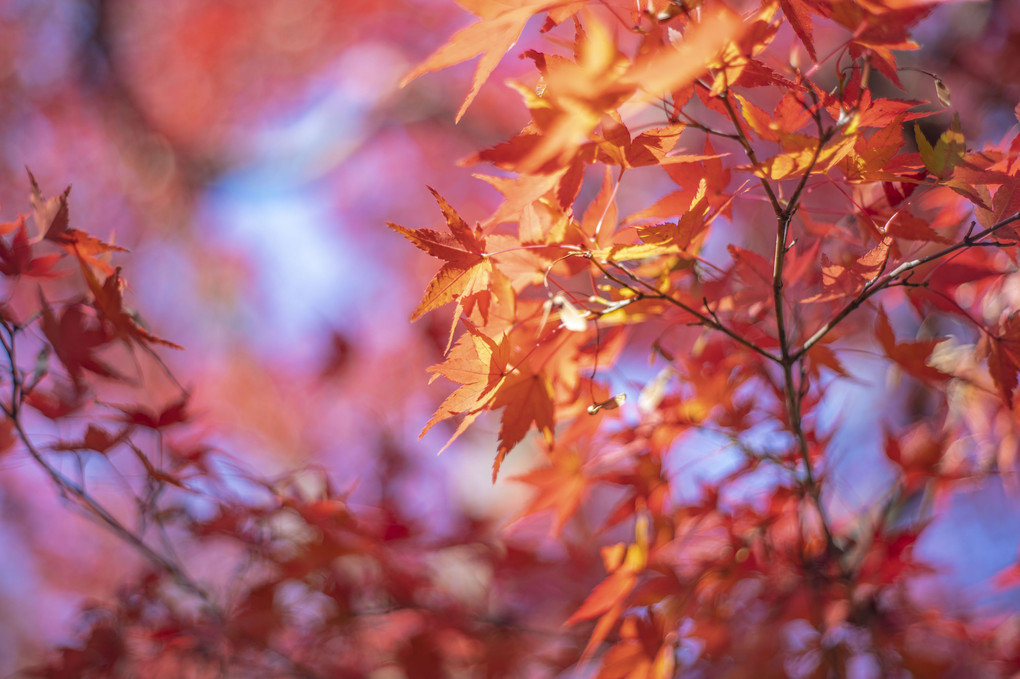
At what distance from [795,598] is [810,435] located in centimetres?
27

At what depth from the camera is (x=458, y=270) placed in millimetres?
502

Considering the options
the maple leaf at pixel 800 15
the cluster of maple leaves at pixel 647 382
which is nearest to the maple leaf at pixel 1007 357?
the cluster of maple leaves at pixel 647 382

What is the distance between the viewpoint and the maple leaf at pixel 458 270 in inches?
18.5

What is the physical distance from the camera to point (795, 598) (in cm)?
89

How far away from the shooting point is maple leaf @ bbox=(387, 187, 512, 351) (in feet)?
1.54

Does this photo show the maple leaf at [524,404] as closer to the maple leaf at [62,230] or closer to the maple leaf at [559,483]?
the maple leaf at [559,483]

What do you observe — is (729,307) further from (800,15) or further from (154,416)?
(154,416)

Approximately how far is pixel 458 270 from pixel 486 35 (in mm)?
186

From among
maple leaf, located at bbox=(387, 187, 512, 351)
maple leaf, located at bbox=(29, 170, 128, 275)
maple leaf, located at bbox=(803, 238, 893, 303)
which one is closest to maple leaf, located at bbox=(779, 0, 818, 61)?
maple leaf, located at bbox=(803, 238, 893, 303)

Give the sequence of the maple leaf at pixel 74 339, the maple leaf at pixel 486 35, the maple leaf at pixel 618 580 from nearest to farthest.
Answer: the maple leaf at pixel 486 35 < the maple leaf at pixel 74 339 < the maple leaf at pixel 618 580

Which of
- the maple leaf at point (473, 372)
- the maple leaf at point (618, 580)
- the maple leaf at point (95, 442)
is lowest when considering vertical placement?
the maple leaf at point (618, 580)

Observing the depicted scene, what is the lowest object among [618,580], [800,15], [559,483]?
[618,580]

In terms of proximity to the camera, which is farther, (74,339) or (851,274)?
(74,339)

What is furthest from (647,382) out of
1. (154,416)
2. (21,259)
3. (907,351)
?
(21,259)
